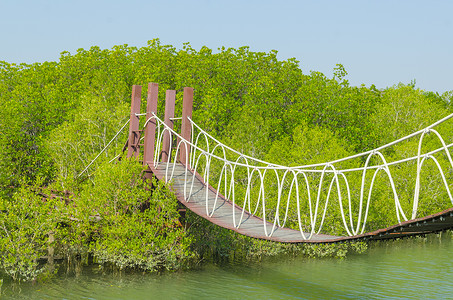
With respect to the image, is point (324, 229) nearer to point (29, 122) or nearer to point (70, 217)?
point (70, 217)

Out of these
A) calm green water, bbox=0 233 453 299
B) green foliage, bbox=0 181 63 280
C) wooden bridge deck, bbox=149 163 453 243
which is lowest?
calm green water, bbox=0 233 453 299

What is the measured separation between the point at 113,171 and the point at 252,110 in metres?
12.8

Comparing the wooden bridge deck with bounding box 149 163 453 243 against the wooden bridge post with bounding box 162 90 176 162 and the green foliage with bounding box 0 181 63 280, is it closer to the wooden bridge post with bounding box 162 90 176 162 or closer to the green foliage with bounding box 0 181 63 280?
the wooden bridge post with bounding box 162 90 176 162

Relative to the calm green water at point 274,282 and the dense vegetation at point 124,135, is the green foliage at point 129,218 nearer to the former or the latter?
the dense vegetation at point 124,135

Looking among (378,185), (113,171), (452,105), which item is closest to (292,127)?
(378,185)

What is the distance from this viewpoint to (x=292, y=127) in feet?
86.2

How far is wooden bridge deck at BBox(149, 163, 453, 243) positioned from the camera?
21.1 feet

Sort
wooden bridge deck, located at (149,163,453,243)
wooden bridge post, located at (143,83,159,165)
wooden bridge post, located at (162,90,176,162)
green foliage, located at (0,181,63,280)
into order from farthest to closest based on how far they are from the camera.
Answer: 1. wooden bridge post, located at (162,90,176,162)
2. wooden bridge post, located at (143,83,159,165)
3. green foliage, located at (0,181,63,280)
4. wooden bridge deck, located at (149,163,453,243)

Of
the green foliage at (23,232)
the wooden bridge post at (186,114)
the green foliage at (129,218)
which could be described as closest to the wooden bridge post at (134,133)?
the green foliage at (129,218)

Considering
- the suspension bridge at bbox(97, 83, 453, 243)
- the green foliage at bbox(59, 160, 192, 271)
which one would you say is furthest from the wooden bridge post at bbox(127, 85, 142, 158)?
the green foliage at bbox(59, 160, 192, 271)

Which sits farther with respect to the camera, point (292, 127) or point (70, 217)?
point (292, 127)

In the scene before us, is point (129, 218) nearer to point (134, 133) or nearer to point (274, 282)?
point (134, 133)

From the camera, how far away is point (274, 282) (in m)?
14.5

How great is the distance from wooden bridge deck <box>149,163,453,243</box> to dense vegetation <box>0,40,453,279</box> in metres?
0.67
